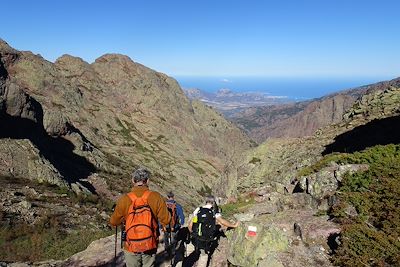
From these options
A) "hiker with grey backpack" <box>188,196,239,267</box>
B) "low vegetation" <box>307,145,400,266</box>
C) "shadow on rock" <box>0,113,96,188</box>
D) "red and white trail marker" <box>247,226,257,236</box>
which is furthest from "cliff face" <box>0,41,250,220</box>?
"hiker with grey backpack" <box>188,196,239,267</box>

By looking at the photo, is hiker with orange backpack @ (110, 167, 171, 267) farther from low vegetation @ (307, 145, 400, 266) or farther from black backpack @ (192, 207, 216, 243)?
low vegetation @ (307, 145, 400, 266)

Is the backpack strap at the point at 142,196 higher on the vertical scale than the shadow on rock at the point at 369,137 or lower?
higher

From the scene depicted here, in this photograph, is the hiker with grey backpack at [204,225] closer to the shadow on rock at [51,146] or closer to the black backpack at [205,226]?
the black backpack at [205,226]

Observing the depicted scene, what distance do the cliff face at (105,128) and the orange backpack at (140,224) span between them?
3555 centimetres

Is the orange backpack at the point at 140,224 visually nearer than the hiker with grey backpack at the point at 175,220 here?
Yes

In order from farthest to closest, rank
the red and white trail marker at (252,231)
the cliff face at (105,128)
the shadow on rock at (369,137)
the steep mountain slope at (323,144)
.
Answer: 1. the cliff face at (105,128)
2. the steep mountain slope at (323,144)
3. the shadow on rock at (369,137)
4. the red and white trail marker at (252,231)

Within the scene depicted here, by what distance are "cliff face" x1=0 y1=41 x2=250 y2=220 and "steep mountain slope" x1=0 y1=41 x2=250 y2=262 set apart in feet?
0.73

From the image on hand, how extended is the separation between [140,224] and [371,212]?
32.2ft

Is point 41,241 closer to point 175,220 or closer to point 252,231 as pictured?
point 175,220

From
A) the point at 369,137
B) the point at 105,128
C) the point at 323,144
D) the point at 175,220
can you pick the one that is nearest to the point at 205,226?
the point at 175,220

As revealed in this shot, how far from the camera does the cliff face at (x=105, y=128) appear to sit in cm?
5234

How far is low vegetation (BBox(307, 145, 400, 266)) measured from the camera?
1174cm

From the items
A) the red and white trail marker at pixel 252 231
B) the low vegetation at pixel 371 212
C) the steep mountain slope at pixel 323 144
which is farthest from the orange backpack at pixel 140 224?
the steep mountain slope at pixel 323 144

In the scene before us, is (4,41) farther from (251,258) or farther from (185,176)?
(251,258)
